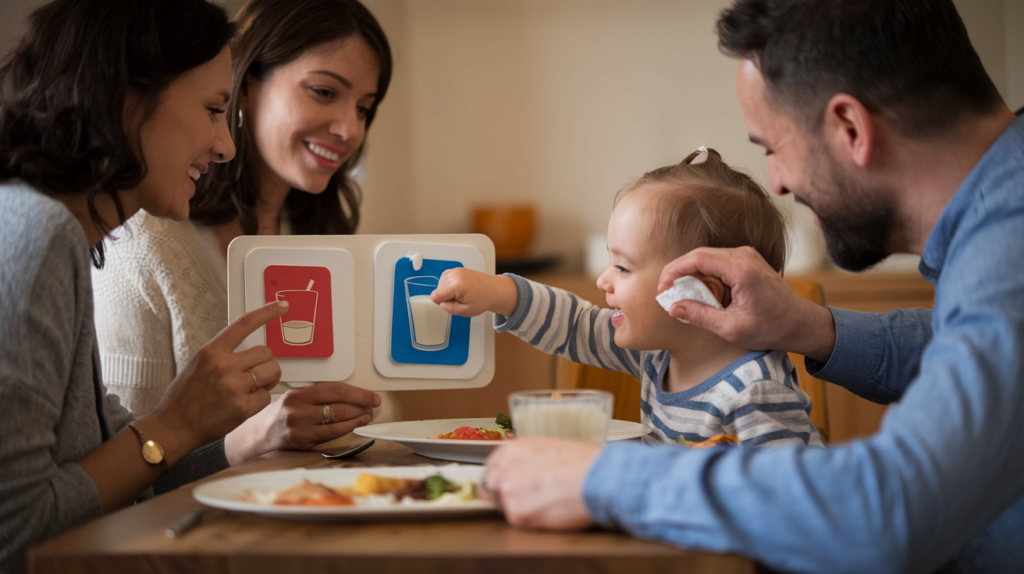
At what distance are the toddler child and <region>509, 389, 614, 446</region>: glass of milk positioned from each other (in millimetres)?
358

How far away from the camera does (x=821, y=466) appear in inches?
23.7

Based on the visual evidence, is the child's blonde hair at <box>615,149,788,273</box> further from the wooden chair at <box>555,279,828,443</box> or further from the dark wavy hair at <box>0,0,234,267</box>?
the dark wavy hair at <box>0,0,234,267</box>

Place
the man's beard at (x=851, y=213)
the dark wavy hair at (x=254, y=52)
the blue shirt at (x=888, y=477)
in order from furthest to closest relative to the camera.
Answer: the dark wavy hair at (x=254, y=52), the man's beard at (x=851, y=213), the blue shirt at (x=888, y=477)

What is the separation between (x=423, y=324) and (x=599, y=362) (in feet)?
1.11

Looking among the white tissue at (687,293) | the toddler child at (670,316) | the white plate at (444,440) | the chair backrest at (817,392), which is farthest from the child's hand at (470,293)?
the chair backrest at (817,392)

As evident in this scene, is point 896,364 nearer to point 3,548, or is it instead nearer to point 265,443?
point 265,443

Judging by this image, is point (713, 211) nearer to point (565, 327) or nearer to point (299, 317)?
point (565, 327)

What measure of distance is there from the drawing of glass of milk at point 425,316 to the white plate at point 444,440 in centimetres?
13

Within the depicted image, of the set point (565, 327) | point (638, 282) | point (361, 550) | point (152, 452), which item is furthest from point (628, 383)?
point (361, 550)

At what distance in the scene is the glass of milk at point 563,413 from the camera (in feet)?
2.49

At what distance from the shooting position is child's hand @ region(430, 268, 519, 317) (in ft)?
3.99

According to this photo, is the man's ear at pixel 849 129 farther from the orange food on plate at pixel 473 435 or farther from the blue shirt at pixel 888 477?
the orange food on plate at pixel 473 435

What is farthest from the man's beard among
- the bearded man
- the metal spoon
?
the metal spoon

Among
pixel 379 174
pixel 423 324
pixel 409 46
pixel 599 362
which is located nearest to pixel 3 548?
pixel 423 324
